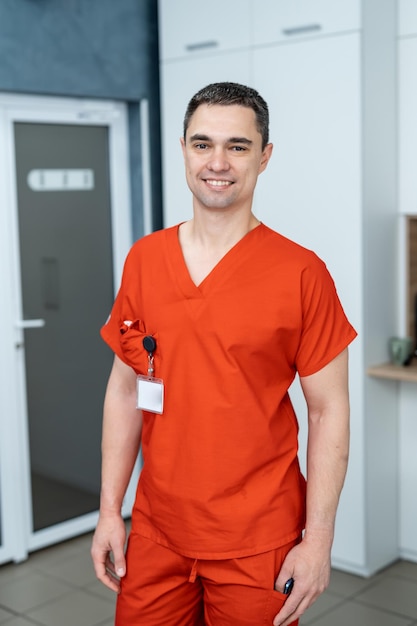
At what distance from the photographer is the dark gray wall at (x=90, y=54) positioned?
356 cm

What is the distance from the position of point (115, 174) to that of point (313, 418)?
2.59 m

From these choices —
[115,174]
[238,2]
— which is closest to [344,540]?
[115,174]

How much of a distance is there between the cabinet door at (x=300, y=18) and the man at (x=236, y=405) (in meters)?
1.78

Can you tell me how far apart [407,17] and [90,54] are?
136 cm

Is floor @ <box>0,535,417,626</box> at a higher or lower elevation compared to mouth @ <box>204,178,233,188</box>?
lower

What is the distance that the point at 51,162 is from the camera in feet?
12.7

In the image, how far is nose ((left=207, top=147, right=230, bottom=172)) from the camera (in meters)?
1.68

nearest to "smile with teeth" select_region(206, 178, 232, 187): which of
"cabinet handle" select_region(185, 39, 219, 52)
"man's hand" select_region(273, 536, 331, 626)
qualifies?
"man's hand" select_region(273, 536, 331, 626)

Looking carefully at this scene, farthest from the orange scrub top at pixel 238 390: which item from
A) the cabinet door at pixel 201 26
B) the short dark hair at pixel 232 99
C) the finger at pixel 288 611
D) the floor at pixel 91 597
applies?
the cabinet door at pixel 201 26

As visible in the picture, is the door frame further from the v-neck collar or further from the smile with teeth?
the smile with teeth

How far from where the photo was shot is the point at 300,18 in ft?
11.5

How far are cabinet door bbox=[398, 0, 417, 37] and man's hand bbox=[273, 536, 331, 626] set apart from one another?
2.41 meters

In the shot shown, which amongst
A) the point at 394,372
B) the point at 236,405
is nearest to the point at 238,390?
the point at 236,405

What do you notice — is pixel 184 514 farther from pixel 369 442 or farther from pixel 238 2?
pixel 238 2
